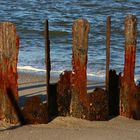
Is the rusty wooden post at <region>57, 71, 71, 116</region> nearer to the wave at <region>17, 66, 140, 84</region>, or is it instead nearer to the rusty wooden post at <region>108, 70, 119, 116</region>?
the rusty wooden post at <region>108, 70, 119, 116</region>

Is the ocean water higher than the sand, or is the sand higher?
the ocean water

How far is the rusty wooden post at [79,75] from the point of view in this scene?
7.76 m

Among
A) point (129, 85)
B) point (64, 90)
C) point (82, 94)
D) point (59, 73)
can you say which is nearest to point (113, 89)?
point (129, 85)

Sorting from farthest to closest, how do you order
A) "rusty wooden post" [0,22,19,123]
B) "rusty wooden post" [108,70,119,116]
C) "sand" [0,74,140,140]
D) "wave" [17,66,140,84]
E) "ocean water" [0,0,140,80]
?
"ocean water" [0,0,140,80], "wave" [17,66,140,84], "rusty wooden post" [108,70,119,116], "rusty wooden post" [0,22,19,123], "sand" [0,74,140,140]

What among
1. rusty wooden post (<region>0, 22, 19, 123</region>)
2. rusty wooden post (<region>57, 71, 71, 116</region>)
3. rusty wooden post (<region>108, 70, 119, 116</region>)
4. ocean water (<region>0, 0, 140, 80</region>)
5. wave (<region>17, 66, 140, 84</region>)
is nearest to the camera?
rusty wooden post (<region>0, 22, 19, 123</region>)

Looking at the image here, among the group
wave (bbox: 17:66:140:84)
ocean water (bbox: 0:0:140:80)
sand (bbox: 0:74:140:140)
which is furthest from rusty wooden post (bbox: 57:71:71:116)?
ocean water (bbox: 0:0:140:80)

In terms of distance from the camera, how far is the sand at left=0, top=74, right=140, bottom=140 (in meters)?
7.34

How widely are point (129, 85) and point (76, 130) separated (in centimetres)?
99

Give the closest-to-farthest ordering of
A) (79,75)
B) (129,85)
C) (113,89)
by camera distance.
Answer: (79,75) < (129,85) < (113,89)

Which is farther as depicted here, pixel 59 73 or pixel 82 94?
pixel 59 73

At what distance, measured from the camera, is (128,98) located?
8.07 meters

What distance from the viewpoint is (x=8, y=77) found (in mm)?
7703

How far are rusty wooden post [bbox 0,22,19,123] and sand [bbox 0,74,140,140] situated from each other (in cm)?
16

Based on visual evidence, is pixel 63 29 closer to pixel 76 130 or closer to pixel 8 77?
pixel 8 77
